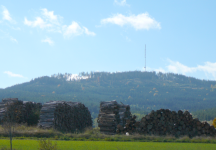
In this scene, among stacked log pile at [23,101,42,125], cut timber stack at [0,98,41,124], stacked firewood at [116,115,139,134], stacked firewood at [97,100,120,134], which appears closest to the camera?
stacked firewood at [116,115,139,134]

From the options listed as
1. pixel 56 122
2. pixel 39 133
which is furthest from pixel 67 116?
pixel 39 133

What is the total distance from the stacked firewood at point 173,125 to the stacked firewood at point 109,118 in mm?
2930

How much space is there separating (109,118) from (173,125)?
18.1 ft

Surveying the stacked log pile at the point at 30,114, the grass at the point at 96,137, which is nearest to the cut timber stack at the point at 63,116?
the grass at the point at 96,137

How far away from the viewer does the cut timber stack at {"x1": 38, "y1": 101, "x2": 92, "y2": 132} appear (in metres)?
20.5

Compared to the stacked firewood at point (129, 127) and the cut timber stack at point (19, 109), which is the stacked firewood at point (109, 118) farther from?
the cut timber stack at point (19, 109)

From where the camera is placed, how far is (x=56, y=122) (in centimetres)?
2081

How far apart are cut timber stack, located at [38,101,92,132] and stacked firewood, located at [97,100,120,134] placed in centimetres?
314

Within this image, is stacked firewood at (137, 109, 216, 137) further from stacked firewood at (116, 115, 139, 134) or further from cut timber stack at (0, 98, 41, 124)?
cut timber stack at (0, 98, 41, 124)

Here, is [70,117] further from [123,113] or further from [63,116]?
[123,113]

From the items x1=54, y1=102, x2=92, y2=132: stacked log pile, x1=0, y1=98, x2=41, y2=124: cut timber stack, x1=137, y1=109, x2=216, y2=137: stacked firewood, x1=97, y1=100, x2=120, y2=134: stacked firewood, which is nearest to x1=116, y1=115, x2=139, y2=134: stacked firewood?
x1=137, y1=109, x2=216, y2=137: stacked firewood

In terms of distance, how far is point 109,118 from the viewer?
21250 mm

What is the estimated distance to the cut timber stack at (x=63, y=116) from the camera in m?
20.5

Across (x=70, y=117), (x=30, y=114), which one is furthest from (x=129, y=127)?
(x=30, y=114)
